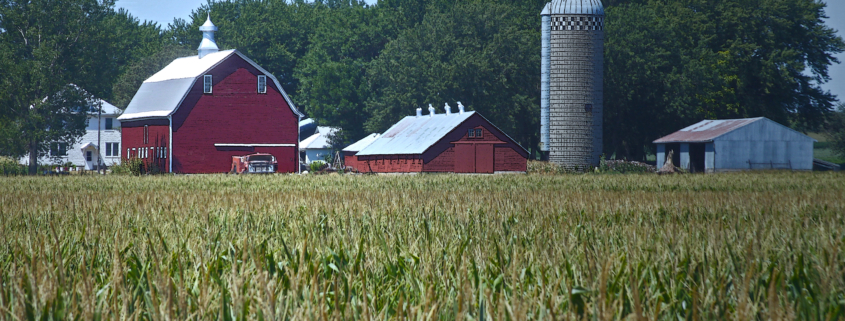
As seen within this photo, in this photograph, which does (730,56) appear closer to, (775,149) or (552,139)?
(775,149)

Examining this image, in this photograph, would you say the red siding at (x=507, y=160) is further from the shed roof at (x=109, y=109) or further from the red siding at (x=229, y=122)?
the shed roof at (x=109, y=109)

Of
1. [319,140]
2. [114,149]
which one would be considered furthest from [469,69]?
[114,149]

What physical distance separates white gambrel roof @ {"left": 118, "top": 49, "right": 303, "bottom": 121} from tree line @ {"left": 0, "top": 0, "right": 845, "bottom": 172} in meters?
10.7

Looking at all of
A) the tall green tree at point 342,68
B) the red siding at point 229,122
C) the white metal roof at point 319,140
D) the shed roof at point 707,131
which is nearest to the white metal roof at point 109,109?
the tall green tree at point 342,68

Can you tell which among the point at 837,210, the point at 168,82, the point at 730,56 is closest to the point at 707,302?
the point at 837,210

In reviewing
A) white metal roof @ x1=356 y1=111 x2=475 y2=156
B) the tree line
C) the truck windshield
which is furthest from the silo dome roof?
the truck windshield

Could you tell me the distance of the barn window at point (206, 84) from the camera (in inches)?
1871

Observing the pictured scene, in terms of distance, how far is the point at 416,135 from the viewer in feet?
174

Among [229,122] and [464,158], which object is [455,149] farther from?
[229,122]

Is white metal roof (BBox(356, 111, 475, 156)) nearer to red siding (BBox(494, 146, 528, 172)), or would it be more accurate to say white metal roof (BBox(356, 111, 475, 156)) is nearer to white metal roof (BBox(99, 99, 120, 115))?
red siding (BBox(494, 146, 528, 172))

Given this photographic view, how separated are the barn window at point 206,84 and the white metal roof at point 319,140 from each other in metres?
31.7

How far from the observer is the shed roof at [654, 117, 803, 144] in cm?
4834

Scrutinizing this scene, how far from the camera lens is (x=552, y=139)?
1933 inches

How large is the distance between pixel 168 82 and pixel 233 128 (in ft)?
18.4
